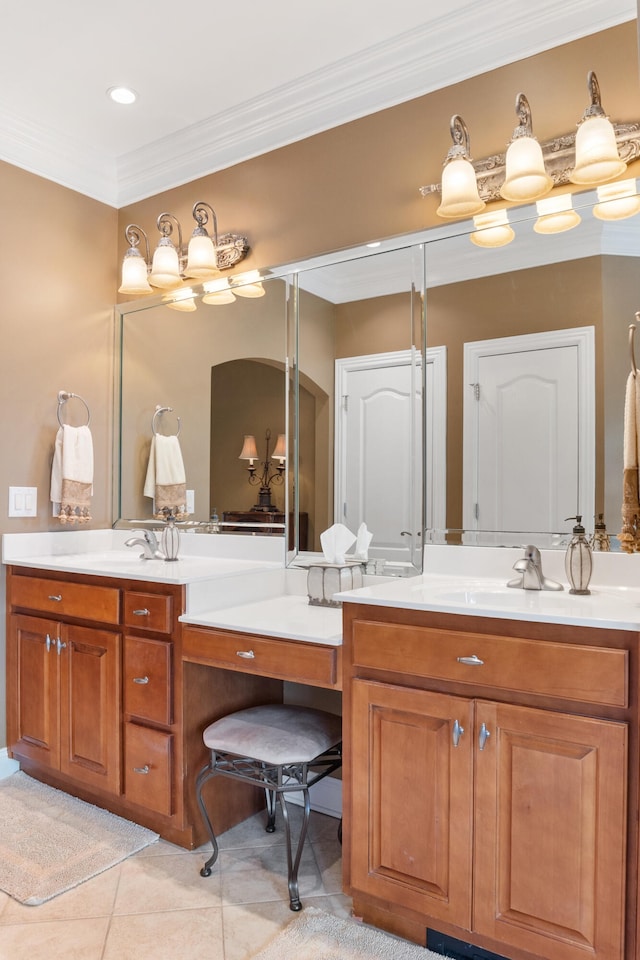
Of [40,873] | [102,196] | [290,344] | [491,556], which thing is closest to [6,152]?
[102,196]

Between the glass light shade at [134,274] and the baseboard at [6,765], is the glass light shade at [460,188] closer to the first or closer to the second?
the glass light shade at [134,274]

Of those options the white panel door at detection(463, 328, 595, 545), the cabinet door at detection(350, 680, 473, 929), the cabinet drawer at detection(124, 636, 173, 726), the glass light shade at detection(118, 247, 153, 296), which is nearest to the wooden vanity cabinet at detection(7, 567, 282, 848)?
the cabinet drawer at detection(124, 636, 173, 726)

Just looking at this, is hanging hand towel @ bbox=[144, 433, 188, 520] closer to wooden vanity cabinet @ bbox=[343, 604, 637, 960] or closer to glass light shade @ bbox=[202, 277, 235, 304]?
glass light shade @ bbox=[202, 277, 235, 304]

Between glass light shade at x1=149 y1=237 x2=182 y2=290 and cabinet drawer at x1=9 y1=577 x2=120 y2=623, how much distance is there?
4.37ft

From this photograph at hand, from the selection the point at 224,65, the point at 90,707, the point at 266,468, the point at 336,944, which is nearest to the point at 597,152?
the point at 224,65

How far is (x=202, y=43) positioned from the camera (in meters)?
2.26

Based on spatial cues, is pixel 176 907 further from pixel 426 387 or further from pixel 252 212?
pixel 252 212

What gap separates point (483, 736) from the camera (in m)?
1.52

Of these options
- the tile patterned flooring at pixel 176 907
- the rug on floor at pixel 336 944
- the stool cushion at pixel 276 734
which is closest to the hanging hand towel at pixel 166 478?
the stool cushion at pixel 276 734

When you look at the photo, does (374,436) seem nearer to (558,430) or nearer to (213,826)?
(558,430)

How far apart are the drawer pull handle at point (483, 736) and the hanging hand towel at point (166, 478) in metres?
1.69

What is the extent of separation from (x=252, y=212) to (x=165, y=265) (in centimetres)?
44

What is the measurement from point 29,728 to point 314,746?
52.7 inches

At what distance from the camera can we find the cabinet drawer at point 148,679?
212 cm
